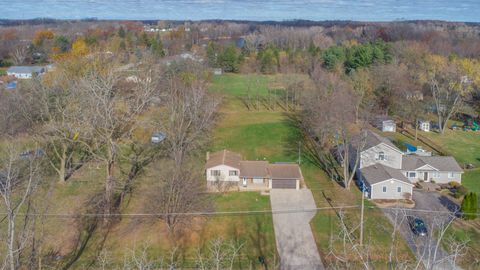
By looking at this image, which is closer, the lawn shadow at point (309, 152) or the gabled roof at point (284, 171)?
the gabled roof at point (284, 171)

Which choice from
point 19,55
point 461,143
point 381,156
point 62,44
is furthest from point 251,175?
point 62,44

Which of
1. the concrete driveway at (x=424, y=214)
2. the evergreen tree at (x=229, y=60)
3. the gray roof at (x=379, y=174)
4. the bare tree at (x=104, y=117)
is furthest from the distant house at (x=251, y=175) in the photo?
the evergreen tree at (x=229, y=60)

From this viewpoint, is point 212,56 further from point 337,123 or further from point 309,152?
point 337,123

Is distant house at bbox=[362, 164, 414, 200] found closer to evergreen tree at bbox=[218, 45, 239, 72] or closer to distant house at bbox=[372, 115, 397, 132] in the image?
distant house at bbox=[372, 115, 397, 132]

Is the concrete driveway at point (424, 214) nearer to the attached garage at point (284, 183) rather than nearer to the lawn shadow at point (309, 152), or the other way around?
the lawn shadow at point (309, 152)

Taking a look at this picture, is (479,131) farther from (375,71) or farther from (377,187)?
(377,187)

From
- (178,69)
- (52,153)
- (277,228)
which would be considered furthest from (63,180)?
(178,69)
